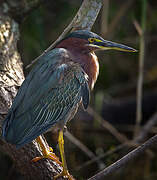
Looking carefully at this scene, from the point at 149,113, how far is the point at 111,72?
980mm

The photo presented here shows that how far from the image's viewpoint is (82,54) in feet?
8.69

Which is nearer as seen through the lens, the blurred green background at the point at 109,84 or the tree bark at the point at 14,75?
the tree bark at the point at 14,75

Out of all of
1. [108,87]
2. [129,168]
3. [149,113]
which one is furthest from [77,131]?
[108,87]

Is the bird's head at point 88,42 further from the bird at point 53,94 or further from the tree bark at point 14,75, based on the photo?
the tree bark at point 14,75

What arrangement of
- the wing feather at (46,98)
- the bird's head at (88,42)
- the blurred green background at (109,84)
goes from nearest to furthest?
the wing feather at (46,98) → the bird's head at (88,42) → the blurred green background at (109,84)

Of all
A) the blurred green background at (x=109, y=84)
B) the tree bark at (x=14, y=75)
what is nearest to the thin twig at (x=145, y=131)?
the blurred green background at (x=109, y=84)

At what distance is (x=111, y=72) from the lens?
16.4 ft

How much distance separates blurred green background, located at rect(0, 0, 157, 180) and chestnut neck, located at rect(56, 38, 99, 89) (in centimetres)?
71

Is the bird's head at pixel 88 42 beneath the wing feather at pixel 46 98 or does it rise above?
above

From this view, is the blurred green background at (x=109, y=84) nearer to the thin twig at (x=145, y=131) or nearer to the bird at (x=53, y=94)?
the thin twig at (x=145, y=131)

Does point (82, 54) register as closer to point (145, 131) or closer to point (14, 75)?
point (14, 75)

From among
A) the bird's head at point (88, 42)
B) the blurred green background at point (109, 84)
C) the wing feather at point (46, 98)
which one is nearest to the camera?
the wing feather at point (46, 98)

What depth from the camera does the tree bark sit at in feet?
7.62

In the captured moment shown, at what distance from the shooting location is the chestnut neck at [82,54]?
2605 mm
